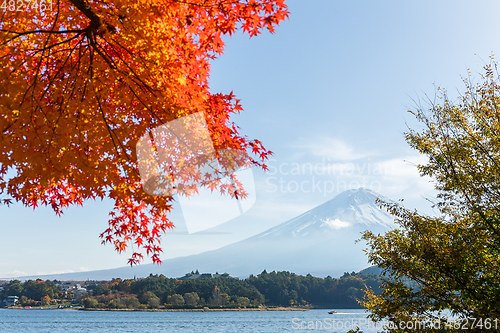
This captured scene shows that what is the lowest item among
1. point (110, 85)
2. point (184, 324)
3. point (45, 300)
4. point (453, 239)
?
point (45, 300)

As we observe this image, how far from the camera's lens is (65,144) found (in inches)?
170

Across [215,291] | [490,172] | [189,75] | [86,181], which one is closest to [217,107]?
[189,75]

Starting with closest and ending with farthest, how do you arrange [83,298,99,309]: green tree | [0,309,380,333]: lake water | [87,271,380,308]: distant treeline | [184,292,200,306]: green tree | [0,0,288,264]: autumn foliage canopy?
1. [0,0,288,264]: autumn foliage canopy
2. [0,309,380,333]: lake water
3. [87,271,380,308]: distant treeline
4. [184,292,200,306]: green tree
5. [83,298,99,309]: green tree

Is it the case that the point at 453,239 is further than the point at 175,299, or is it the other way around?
the point at 175,299

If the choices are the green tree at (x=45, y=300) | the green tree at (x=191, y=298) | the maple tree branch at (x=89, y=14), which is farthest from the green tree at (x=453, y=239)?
the green tree at (x=45, y=300)

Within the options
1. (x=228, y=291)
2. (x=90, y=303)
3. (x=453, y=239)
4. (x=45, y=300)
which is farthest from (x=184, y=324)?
(x=453, y=239)

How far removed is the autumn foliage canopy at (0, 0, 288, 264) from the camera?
13.4 ft

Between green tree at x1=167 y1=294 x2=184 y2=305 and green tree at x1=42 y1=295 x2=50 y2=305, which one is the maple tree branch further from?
green tree at x1=42 y1=295 x2=50 y2=305

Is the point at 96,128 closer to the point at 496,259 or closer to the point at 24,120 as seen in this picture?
the point at 24,120

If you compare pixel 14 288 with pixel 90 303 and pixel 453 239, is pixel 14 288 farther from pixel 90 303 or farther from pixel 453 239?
pixel 453 239

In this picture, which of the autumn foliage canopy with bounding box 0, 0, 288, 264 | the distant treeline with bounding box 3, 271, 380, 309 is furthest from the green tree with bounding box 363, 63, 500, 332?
the distant treeline with bounding box 3, 271, 380, 309

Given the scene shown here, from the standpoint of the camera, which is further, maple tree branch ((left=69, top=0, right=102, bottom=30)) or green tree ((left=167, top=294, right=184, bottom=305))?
green tree ((left=167, top=294, right=184, bottom=305))

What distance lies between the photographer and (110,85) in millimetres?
4867

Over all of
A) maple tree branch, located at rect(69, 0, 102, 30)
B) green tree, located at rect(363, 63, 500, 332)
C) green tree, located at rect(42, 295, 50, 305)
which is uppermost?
maple tree branch, located at rect(69, 0, 102, 30)
